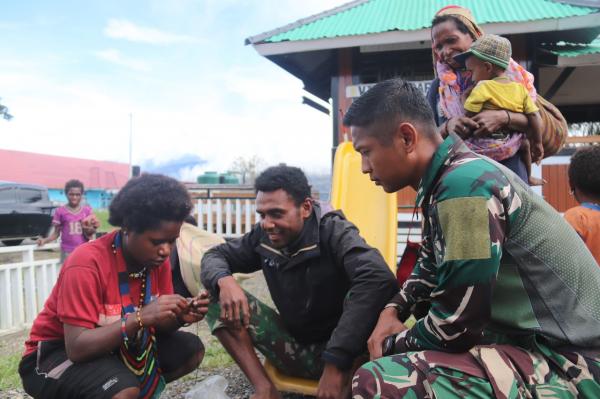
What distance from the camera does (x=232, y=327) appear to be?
2617 millimetres

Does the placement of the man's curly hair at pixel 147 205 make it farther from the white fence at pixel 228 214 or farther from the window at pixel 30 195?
the window at pixel 30 195

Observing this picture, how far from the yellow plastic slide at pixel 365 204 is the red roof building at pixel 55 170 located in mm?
35881

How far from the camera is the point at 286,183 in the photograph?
8.85 ft

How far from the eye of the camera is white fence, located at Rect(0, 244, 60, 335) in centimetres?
504

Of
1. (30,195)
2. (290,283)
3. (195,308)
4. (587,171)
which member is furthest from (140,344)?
(30,195)

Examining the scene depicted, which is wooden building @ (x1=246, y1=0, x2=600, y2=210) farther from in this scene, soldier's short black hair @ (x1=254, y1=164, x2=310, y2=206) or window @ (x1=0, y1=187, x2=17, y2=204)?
window @ (x1=0, y1=187, x2=17, y2=204)

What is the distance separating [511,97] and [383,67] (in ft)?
17.2

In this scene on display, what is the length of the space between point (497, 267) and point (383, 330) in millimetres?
585

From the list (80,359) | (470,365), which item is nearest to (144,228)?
(80,359)

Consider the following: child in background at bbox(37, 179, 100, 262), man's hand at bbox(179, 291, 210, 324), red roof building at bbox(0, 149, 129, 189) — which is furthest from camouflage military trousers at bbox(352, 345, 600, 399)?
red roof building at bbox(0, 149, 129, 189)

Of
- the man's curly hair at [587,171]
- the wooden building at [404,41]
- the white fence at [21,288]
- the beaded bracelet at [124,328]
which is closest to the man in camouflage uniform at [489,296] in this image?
the beaded bracelet at [124,328]

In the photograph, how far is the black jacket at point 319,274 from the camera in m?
2.28

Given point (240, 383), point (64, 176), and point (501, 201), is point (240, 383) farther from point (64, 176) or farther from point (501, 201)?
point (64, 176)

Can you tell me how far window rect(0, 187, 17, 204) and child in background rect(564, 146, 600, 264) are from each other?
14152 millimetres
